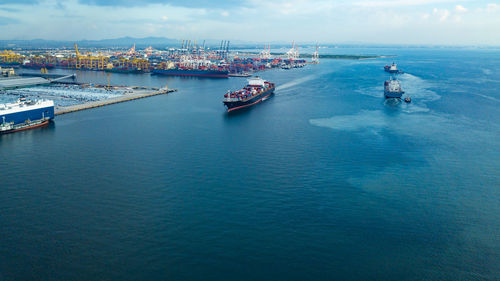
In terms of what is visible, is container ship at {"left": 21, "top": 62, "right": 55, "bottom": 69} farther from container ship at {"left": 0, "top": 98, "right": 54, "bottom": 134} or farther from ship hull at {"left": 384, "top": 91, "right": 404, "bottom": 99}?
ship hull at {"left": 384, "top": 91, "right": 404, "bottom": 99}

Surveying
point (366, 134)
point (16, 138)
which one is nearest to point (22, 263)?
point (16, 138)

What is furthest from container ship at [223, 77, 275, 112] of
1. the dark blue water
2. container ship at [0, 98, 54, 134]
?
container ship at [0, 98, 54, 134]

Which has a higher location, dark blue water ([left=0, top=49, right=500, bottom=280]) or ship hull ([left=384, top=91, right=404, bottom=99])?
ship hull ([left=384, top=91, right=404, bottom=99])

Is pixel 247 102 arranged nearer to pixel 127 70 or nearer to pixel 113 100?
pixel 113 100

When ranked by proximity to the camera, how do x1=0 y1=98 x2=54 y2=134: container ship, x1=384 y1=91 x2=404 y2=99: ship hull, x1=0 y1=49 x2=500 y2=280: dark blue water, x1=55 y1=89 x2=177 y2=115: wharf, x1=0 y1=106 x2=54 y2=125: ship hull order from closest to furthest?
1. x1=0 y1=49 x2=500 y2=280: dark blue water
2. x1=0 y1=98 x2=54 y2=134: container ship
3. x1=0 y1=106 x2=54 y2=125: ship hull
4. x1=55 y1=89 x2=177 y2=115: wharf
5. x1=384 y1=91 x2=404 y2=99: ship hull

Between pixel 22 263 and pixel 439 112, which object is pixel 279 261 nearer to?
pixel 22 263

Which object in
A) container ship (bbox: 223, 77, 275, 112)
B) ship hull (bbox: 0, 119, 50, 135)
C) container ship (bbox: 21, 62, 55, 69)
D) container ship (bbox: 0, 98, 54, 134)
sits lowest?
ship hull (bbox: 0, 119, 50, 135)
